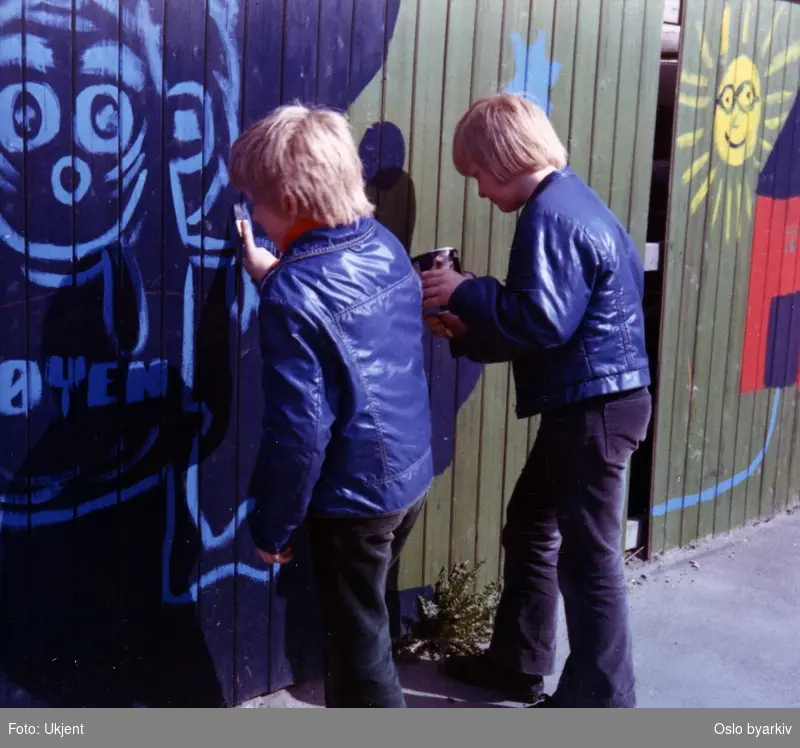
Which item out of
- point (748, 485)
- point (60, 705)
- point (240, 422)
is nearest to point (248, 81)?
point (240, 422)

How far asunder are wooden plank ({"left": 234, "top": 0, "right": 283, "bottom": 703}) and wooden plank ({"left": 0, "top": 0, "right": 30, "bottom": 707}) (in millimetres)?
632

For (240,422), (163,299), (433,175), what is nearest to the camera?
(163,299)

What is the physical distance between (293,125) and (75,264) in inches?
29.1

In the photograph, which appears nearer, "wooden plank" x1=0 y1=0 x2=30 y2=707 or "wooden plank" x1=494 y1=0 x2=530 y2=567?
"wooden plank" x1=0 y1=0 x2=30 y2=707

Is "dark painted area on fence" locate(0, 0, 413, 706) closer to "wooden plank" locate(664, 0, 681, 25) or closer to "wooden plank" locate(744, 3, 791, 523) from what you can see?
"wooden plank" locate(664, 0, 681, 25)

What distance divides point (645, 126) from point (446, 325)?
1643 millimetres

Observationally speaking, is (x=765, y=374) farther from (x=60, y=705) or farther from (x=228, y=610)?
(x=60, y=705)

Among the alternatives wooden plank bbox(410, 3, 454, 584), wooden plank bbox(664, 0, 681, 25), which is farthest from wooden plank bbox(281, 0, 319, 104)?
wooden plank bbox(664, 0, 681, 25)

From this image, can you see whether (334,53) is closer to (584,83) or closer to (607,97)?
(584,83)

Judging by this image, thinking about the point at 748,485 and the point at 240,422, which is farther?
the point at 748,485

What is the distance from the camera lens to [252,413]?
319cm

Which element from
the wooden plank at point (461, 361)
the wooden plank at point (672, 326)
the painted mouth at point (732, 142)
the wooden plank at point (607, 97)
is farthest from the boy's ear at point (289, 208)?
the painted mouth at point (732, 142)

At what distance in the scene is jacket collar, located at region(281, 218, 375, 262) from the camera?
2406mm

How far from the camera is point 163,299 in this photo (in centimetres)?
293
